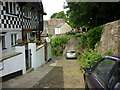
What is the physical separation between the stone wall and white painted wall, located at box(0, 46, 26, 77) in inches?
184

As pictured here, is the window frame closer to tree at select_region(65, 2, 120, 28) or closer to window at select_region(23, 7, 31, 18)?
window at select_region(23, 7, 31, 18)

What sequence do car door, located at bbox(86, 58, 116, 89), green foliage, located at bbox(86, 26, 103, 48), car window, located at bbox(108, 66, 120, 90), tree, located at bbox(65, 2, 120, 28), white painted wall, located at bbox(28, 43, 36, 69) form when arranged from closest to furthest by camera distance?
car window, located at bbox(108, 66, 120, 90) < car door, located at bbox(86, 58, 116, 89) < white painted wall, located at bbox(28, 43, 36, 69) < green foliage, located at bbox(86, 26, 103, 48) < tree, located at bbox(65, 2, 120, 28)

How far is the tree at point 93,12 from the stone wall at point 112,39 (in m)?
3.35

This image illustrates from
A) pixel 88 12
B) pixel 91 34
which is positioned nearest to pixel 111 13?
pixel 88 12


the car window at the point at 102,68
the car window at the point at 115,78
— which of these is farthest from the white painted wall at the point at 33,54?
the car window at the point at 115,78

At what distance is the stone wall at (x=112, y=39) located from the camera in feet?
23.8

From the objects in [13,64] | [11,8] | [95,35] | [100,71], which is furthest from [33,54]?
→ [100,71]

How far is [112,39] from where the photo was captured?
8.01 m

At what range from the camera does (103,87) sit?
2834 millimetres

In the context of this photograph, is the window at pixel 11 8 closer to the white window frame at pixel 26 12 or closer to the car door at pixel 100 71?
Answer: the white window frame at pixel 26 12

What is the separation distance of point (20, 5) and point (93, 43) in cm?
655

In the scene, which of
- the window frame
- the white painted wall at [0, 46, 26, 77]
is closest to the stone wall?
the white painted wall at [0, 46, 26, 77]

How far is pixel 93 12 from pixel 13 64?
10441 millimetres

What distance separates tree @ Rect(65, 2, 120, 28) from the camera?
11.9 m
